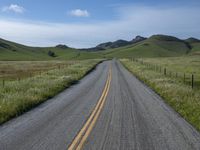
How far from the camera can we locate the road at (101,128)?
288 inches

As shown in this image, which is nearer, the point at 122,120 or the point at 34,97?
the point at 122,120

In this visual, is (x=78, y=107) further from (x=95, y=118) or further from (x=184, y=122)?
(x=184, y=122)

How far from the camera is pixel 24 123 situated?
9797mm

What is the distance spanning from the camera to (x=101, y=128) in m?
8.95

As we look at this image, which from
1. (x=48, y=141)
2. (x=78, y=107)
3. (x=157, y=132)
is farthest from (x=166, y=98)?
(x=48, y=141)

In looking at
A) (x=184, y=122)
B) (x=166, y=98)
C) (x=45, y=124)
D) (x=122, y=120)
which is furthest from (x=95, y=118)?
(x=166, y=98)

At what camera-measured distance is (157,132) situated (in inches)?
336

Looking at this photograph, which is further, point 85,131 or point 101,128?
point 101,128

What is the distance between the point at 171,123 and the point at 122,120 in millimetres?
1805

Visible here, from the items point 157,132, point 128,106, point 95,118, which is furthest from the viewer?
point 128,106

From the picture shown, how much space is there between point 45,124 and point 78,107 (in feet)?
11.2

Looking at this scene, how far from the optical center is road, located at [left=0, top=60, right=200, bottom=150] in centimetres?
730

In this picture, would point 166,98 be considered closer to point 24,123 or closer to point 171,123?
point 171,123

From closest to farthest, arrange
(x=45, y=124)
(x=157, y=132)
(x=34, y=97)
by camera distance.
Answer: (x=157, y=132), (x=45, y=124), (x=34, y=97)
